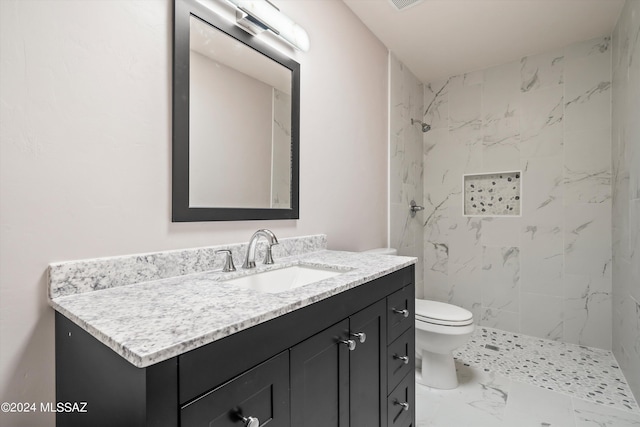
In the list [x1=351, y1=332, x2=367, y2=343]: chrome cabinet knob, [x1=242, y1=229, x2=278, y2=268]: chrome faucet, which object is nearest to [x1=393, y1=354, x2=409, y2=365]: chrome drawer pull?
[x1=351, y1=332, x2=367, y2=343]: chrome cabinet knob

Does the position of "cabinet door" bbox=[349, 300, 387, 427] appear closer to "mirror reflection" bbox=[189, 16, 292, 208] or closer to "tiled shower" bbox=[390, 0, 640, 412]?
"mirror reflection" bbox=[189, 16, 292, 208]

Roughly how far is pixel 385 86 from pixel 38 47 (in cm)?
216

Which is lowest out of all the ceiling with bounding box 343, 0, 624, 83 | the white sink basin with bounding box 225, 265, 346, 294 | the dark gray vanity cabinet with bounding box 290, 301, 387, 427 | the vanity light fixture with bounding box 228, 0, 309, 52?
the dark gray vanity cabinet with bounding box 290, 301, 387, 427

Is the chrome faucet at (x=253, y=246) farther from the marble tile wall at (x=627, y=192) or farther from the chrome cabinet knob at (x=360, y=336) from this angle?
the marble tile wall at (x=627, y=192)

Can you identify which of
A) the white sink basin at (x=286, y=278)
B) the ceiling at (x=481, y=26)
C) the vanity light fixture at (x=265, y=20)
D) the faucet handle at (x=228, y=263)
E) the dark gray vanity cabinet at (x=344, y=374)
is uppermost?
the ceiling at (x=481, y=26)

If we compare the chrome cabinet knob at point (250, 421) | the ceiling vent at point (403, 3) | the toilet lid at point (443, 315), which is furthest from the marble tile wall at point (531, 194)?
the chrome cabinet knob at point (250, 421)

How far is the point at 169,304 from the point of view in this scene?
72 centimetres

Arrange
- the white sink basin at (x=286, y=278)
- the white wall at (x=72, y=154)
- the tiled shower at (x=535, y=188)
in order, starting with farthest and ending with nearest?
the tiled shower at (x=535, y=188) → the white sink basin at (x=286, y=278) → the white wall at (x=72, y=154)

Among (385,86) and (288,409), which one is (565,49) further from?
(288,409)

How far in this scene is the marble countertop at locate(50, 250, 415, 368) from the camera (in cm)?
51

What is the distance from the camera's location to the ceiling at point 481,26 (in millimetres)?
1987

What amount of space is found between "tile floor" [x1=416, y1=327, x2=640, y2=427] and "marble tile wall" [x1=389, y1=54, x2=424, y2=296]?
3.16 feet

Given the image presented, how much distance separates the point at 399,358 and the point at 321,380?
1.84 feet

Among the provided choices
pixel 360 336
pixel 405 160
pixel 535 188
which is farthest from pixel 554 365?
pixel 360 336
